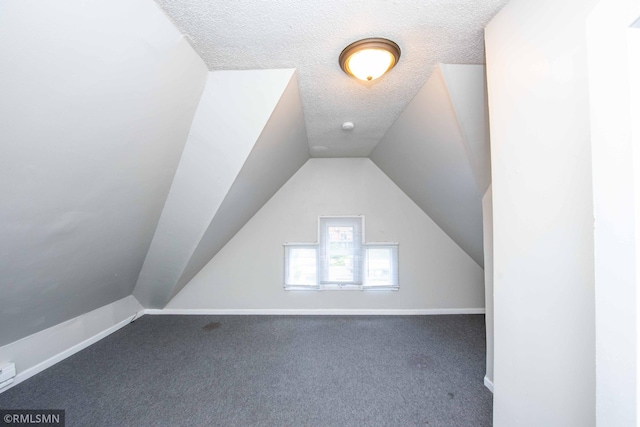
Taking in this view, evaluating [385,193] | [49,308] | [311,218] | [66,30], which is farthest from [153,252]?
[385,193]

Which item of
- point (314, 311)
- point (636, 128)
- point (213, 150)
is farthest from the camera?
point (314, 311)

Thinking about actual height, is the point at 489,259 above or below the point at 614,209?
below

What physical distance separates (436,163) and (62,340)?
358 centimetres

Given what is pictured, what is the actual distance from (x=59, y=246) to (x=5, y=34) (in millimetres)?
1206

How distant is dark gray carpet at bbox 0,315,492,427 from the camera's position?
61.2 inches

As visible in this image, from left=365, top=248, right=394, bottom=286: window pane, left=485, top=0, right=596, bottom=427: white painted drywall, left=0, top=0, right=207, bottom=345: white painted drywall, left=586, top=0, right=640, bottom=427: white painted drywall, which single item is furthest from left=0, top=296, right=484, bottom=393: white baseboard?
left=586, top=0, right=640, bottom=427: white painted drywall

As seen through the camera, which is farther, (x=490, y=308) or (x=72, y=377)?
(x=72, y=377)

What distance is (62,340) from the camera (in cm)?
219

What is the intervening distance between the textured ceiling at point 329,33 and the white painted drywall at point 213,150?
11 cm

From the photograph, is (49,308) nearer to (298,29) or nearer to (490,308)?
(298,29)

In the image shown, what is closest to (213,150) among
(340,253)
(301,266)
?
(301,266)

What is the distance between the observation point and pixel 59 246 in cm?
151

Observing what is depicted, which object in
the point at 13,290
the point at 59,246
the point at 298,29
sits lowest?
the point at 13,290

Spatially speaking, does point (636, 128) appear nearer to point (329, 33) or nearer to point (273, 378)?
point (329, 33)
